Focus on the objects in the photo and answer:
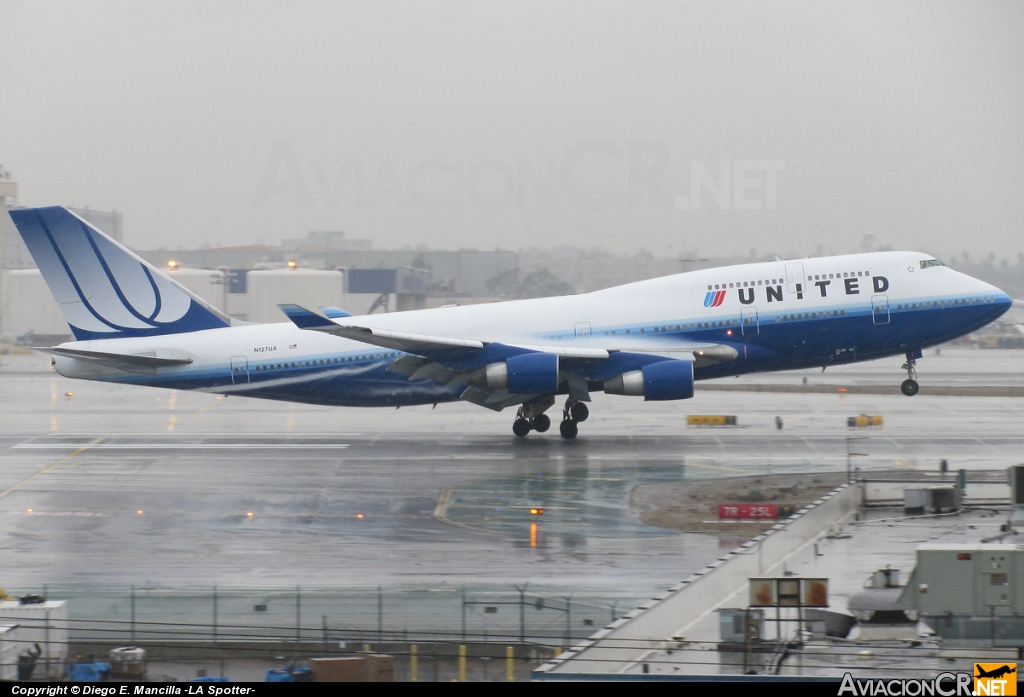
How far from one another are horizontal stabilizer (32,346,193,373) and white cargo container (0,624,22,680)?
20.9 m

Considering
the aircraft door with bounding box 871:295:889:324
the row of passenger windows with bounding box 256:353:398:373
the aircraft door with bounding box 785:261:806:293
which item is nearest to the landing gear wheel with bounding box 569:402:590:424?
the row of passenger windows with bounding box 256:353:398:373

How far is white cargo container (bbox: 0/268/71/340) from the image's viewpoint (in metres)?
85.9

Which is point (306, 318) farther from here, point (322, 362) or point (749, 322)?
point (749, 322)

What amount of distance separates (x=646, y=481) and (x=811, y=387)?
1003 inches

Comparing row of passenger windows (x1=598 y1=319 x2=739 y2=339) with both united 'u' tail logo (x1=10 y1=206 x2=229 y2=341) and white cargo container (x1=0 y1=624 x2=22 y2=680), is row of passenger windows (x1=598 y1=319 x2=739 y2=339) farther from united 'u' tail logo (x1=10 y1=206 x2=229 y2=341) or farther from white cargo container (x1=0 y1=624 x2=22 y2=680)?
white cargo container (x1=0 y1=624 x2=22 y2=680)

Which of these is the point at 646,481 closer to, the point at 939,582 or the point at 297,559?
the point at 297,559

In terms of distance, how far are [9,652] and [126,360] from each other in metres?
21.2

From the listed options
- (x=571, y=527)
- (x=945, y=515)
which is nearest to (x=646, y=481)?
(x=571, y=527)

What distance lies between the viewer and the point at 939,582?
13.0 m

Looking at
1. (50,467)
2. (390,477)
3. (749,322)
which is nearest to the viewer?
(390,477)

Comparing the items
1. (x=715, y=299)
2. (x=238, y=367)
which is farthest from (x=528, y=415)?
(x=238, y=367)

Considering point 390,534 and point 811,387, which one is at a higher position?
point 811,387

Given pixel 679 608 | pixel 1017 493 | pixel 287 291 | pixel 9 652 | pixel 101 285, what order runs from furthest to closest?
pixel 287 291 < pixel 101 285 < pixel 1017 493 < pixel 9 652 < pixel 679 608

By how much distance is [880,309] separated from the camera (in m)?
34.7
